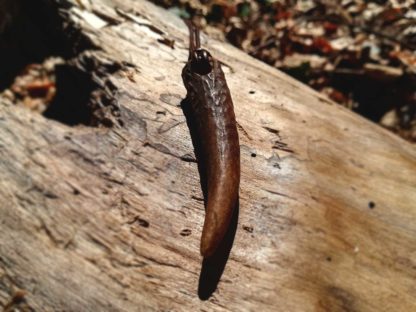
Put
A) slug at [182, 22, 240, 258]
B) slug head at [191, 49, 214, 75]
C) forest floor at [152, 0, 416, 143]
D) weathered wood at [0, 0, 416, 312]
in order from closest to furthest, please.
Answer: slug at [182, 22, 240, 258]
weathered wood at [0, 0, 416, 312]
slug head at [191, 49, 214, 75]
forest floor at [152, 0, 416, 143]

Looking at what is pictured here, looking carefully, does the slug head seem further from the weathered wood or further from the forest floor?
the forest floor

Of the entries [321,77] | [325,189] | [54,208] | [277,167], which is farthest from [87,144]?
[321,77]

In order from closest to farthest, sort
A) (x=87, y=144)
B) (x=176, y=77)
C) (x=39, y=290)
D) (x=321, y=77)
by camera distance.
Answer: (x=39, y=290) → (x=87, y=144) → (x=176, y=77) → (x=321, y=77)

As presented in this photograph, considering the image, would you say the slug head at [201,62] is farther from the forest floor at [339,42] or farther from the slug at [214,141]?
the forest floor at [339,42]

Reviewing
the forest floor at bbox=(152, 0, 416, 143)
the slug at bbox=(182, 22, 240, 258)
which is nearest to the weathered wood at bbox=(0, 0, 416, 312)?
the slug at bbox=(182, 22, 240, 258)

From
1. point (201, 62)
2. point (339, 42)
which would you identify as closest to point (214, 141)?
point (201, 62)

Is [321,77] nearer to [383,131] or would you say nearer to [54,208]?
[383,131]

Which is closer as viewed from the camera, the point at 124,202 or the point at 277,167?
the point at 124,202
